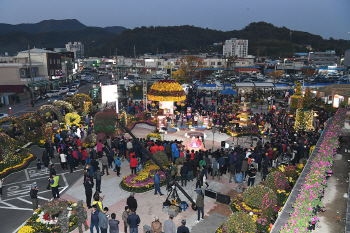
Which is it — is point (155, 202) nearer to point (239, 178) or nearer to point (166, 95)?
point (239, 178)

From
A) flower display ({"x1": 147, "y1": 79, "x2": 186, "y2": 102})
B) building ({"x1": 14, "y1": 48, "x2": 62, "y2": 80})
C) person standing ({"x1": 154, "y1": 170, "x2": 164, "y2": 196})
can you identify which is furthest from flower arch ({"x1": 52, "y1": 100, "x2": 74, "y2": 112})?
building ({"x1": 14, "y1": 48, "x2": 62, "y2": 80})

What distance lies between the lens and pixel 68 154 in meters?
16.1

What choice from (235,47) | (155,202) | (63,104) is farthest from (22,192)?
(235,47)

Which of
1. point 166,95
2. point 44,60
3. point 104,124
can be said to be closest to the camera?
point 104,124

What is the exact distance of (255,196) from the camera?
11086 millimetres

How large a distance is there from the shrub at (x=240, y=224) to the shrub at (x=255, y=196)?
2337mm

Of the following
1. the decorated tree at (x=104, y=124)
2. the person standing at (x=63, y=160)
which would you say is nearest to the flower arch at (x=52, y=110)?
the decorated tree at (x=104, y=124)

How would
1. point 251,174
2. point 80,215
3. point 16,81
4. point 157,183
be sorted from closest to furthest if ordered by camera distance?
point 80,215 < point 157,183 < point 251,174 < point 16,81

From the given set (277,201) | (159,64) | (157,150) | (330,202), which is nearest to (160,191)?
(157,150)

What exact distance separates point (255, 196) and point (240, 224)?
2.71m

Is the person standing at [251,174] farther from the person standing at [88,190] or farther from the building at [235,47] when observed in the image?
the building at [235,47]

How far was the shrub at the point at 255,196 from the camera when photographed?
11003mm

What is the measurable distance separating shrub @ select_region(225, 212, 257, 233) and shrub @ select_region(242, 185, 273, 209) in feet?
7.67

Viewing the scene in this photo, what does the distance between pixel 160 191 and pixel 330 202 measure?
24.2 ft
